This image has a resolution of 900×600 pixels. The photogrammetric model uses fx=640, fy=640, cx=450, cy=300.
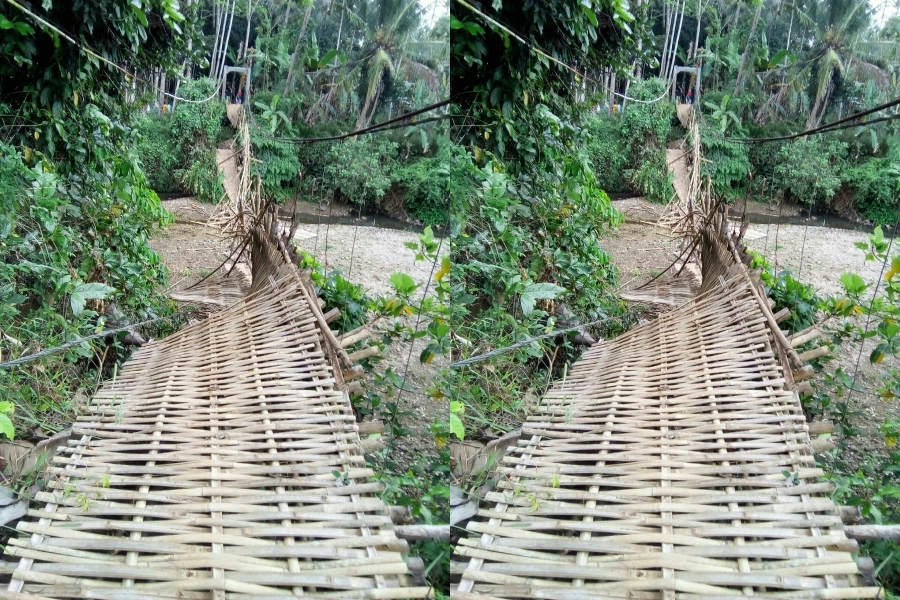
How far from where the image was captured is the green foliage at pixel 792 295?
1660 millimetres

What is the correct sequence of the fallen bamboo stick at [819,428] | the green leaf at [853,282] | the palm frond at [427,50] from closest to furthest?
1. the palm frond at [427,50]
2. the fallen bamboo stick at [819,428]
3. the green leaf at [853,282]

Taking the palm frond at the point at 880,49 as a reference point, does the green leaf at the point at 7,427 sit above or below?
below

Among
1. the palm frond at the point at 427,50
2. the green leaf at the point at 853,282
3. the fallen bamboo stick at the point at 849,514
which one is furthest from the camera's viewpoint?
the green leaf at the point at 853,282

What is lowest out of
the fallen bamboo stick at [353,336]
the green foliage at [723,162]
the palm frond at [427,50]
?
the fallen bamboo stick at [353,336]

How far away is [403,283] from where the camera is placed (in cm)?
137

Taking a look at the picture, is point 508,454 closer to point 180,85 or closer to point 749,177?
point 749,177

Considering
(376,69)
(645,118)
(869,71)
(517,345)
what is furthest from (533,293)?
(869,71)

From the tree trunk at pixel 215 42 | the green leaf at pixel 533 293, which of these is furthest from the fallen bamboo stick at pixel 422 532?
the tree trunk at pixel 215 42

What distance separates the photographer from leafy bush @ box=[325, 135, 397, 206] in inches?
47.4

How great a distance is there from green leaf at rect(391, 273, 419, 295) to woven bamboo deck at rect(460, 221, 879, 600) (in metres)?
0.36

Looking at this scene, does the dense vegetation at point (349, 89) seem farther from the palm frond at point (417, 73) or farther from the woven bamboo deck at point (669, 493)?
the woven bamboo deck at point (669, 493)

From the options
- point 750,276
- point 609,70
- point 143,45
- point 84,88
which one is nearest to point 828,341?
point 750,276

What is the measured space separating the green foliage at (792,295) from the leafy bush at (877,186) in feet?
0.86

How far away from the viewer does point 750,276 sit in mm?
1442
